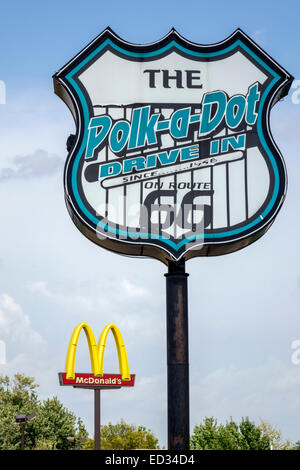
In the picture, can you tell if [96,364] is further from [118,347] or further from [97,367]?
[118,347]

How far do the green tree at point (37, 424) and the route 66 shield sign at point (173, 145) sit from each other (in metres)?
53.9

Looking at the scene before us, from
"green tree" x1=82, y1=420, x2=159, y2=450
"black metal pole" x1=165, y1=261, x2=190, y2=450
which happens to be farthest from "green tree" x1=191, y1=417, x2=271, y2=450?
"black metal pole" x1=165, y1=261, x2=190, y2=450

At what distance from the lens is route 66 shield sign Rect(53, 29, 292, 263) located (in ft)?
55.2

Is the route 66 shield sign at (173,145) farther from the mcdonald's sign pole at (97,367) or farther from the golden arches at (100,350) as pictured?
the golden arches at (100,350)

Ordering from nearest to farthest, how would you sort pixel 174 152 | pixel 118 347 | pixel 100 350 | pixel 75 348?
1. pixel 174 152
2. pixel 75 348
3. pixel 100 350
4. pixel 118 347

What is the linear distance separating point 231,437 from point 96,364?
4496 centimetres

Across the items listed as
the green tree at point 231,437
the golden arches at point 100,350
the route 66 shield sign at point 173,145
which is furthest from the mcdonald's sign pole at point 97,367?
the green tree at point 231,437

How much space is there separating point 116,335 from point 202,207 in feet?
25.5

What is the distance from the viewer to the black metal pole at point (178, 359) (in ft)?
51.5

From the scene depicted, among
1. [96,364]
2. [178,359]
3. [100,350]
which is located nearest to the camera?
[178,359]

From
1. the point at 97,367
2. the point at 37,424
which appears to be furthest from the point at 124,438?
the point at 97,367

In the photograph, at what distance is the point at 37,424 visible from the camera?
228 feet

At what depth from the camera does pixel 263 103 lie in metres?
18.0
